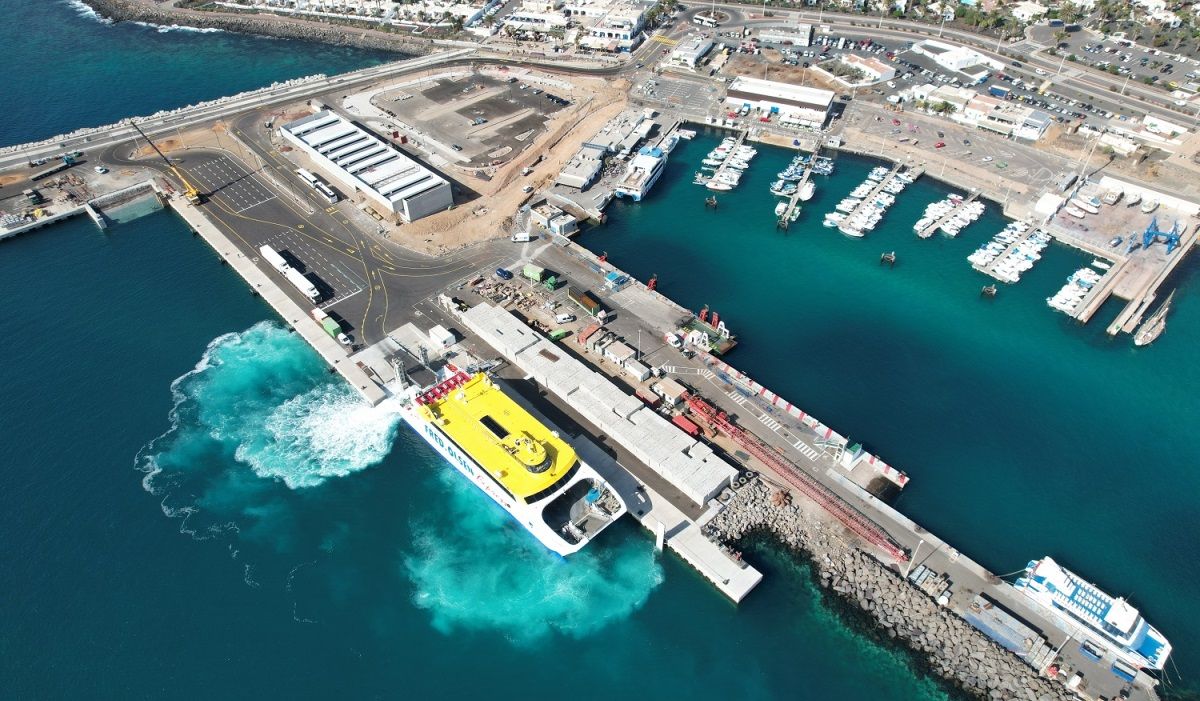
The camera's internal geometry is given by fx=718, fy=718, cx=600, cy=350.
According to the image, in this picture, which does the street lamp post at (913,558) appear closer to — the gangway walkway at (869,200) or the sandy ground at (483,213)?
the gangway walkway at (869,200)

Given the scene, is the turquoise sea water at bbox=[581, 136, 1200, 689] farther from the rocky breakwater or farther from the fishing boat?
the rocky breakwater

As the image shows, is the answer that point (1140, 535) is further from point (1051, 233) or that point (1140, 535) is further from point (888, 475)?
point (1051, 233)

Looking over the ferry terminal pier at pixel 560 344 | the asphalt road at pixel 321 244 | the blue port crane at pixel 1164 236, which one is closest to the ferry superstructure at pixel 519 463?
the ferry terminal pier at pixel 560 344

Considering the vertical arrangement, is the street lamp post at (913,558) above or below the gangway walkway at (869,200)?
below

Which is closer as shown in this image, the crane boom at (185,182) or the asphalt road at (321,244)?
the asphalt road at (321,244)

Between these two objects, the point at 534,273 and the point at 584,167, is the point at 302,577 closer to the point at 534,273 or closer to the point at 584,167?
the point at 534,273

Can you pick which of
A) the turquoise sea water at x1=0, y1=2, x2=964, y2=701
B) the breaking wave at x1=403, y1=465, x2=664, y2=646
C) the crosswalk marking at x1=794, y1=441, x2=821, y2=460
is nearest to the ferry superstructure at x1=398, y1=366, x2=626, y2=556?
the breaking wave at x1=403, y1=465, x2=664, y2=646

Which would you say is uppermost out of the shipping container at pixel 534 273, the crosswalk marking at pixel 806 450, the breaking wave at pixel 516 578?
the shipping container at pixel 534 273
